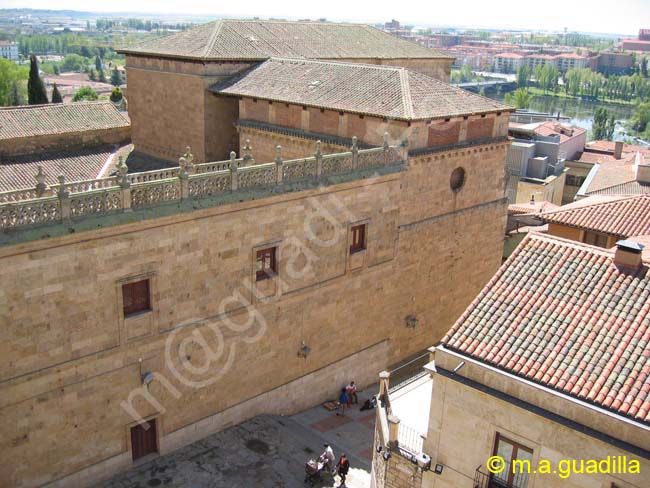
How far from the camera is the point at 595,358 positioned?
13.0 m

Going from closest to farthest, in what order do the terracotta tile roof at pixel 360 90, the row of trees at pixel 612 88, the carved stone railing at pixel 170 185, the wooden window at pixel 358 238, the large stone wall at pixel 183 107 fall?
the carved stone railing at pixel 170 185 < the wooden window at pixel 358 238 < the terracotta tile roof at pixel 360 90 < the large stone wall at pixel 183 107 < the row of trees at pixel 612 88

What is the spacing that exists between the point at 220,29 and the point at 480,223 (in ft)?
48.7

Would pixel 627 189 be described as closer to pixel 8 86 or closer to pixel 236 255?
pixel 236 255

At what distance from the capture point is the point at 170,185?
1711 cm

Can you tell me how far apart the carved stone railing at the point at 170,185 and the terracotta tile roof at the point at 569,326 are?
7.53 metres

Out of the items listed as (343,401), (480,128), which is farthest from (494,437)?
(480,128)

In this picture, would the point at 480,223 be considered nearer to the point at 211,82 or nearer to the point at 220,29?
the point at 211,82

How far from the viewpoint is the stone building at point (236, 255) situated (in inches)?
617

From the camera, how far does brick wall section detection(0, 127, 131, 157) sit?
1218 inches

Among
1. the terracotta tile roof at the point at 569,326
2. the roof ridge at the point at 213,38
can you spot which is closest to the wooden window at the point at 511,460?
the terracotta tile roof at the point at 569,326

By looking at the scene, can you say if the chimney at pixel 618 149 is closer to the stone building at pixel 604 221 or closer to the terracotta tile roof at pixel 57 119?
the stone building at pixel 604 221

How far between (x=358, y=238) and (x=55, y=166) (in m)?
16.1

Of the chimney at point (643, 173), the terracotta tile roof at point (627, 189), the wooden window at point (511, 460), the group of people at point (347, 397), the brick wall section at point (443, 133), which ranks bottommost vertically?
the group of people at point (347, 397)

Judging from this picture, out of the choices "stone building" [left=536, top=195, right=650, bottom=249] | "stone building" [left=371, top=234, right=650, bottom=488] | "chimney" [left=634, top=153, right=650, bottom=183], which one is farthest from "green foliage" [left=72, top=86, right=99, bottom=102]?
"stone building" [left=371, top=234, right=650, bottom=488]
